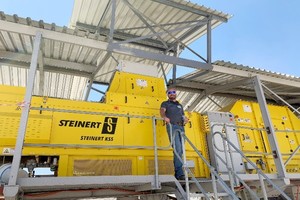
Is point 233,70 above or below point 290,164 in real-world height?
above

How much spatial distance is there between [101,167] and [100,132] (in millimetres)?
654

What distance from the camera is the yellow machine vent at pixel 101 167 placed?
4.41m

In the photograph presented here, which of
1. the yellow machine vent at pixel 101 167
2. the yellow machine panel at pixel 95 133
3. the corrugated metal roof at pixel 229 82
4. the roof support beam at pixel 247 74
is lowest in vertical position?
the yellow machine vent at pixel 101 167

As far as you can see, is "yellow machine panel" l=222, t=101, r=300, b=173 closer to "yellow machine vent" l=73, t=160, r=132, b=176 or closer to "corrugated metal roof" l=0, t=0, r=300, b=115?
"corrugated metal roof" l=0, t=0, r=300, b=115

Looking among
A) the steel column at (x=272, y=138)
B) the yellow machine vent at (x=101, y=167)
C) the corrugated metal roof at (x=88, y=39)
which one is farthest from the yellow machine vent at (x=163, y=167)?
the steel column at (x=272, y=138)

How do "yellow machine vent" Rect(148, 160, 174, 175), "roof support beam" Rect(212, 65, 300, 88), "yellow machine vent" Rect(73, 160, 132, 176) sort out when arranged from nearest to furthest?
"yellow machine vent" Rect(73, 160, 132, 176)
"yellow machine vent" Rect(148, 160, 174, 175)
"roof support beam" Rect(212, 65, 300, 88)

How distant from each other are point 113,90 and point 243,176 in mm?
3427

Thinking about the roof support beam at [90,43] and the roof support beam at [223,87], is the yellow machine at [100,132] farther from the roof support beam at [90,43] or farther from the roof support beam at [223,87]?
the roof support beam at [223,87]

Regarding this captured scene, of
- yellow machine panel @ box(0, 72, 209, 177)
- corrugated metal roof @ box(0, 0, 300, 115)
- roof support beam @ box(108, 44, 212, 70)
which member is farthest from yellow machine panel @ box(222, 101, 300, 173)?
roof support beam @ box(108, 44, 212, 70)

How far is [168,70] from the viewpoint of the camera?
340 inches

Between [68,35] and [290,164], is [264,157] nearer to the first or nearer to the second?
[290,164]

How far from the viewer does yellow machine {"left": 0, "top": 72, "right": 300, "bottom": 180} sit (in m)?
4.28

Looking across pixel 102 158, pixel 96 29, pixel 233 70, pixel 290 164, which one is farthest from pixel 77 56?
pixel 290 164

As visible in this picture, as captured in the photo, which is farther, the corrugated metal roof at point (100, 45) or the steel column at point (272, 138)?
the steel column at point (272, 138)
